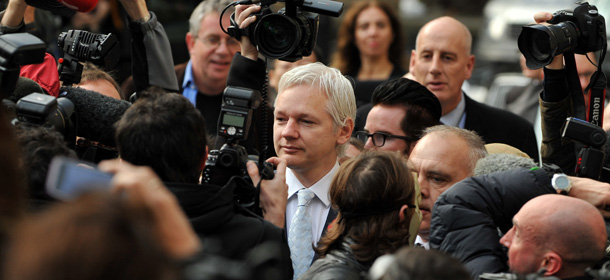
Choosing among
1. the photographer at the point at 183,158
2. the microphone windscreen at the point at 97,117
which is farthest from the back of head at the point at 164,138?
the microphone windscreen at the point at 97,117

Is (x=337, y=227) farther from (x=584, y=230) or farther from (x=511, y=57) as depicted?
(x=511, y=57)

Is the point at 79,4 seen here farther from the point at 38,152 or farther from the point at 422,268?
the point at 422,268

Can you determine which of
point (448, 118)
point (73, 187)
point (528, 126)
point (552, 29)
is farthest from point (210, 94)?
point (73, 187)

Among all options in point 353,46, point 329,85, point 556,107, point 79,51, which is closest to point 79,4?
point 79,51

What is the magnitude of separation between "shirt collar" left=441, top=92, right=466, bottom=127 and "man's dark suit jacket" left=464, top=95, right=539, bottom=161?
0.17 feet

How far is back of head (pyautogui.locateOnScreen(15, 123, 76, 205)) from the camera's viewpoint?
9.36 feet

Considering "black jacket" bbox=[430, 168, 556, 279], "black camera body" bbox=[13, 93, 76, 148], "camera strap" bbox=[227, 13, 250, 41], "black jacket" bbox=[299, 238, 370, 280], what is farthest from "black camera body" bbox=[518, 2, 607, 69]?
"black camera body" bbox=[13, 93, 76, 148]

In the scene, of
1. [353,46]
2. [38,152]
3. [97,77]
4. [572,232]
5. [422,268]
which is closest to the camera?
[422,268]

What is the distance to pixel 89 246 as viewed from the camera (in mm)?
1575

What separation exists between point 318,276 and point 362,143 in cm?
173

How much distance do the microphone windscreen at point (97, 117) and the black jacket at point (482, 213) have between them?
4.50ft

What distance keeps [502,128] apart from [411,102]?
3.11 feet

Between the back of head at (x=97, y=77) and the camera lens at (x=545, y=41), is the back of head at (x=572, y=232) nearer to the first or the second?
the camera lens at (x=545, y=41)

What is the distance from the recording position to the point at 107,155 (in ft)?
11.9
